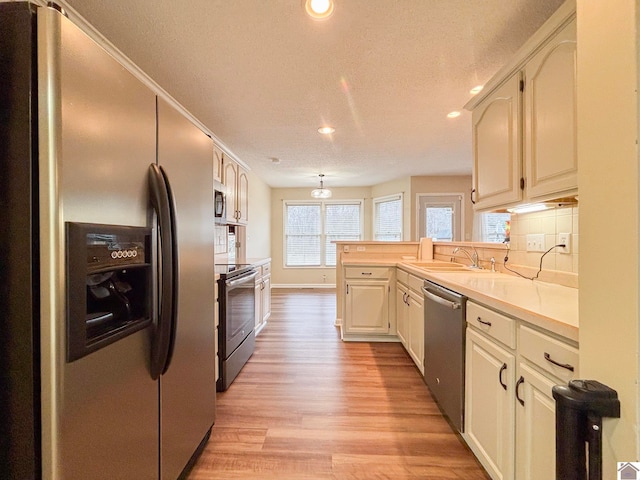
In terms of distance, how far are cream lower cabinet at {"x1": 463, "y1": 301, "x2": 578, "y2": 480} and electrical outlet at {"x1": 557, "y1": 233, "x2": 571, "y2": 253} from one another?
66 centimetres

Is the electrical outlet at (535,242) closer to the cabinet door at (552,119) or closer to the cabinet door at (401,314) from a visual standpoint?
the cabinet door at (552,119)

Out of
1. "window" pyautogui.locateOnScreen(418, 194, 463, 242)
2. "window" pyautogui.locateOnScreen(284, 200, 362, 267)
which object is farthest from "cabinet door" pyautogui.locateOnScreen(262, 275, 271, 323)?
"window" pyautogui.locateOnScreen(418, 194, 463, 242)

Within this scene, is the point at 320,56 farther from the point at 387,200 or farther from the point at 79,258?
the point at 387,200

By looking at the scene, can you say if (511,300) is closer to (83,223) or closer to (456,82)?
(83,223)

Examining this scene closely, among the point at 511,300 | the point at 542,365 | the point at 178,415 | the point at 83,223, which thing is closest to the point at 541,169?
the point at 511,300

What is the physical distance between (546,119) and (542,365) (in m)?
1.17

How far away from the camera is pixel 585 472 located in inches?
20.1

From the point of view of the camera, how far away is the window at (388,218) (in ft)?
20.9

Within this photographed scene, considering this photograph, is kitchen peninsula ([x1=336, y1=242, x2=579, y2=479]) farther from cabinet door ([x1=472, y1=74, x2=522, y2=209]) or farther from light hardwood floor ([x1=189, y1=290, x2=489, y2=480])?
cabinet door ([x1=472, y1=74, x2=522, y2=209])

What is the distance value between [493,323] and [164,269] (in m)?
1.44

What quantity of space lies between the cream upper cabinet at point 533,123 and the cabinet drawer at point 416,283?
0.78 metres

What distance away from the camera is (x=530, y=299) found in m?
1.31

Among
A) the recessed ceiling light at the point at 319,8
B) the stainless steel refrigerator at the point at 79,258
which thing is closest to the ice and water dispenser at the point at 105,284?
the stainless steel refrigerator at the point at 79,258

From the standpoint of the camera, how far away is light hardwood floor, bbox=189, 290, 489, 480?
4.98 ft
